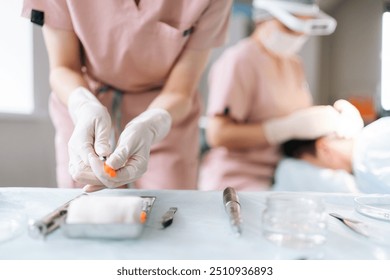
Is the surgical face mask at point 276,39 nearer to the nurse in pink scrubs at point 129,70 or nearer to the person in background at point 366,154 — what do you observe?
the person in background at point 366,154

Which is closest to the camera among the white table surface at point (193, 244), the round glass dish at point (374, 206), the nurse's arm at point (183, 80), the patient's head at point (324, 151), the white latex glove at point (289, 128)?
the white table surface at point (193, 244)

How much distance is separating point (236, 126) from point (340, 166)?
38 cm

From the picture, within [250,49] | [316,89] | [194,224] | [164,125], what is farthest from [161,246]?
[316,89]

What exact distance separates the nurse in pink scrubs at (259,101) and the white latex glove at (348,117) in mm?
475

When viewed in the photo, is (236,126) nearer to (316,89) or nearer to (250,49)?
(250,49)

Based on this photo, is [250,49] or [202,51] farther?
[250,49]

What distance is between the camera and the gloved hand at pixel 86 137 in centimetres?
59

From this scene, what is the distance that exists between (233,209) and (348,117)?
1.31ft

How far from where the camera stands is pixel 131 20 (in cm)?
77

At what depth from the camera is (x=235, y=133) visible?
137cm

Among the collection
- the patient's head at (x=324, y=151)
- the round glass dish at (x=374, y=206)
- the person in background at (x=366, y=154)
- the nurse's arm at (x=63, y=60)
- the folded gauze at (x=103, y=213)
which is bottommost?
the patient's head at (x=324, y=151)

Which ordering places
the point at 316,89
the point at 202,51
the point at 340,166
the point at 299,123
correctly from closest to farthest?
the point at 202,51 → the point at 340,166 → the point at 299,123 → the point at 316,89

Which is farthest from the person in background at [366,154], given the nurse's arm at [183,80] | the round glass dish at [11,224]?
the round glass dish at [11,224]

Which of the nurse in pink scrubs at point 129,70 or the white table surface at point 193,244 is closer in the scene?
the white table surface at point 193,244
